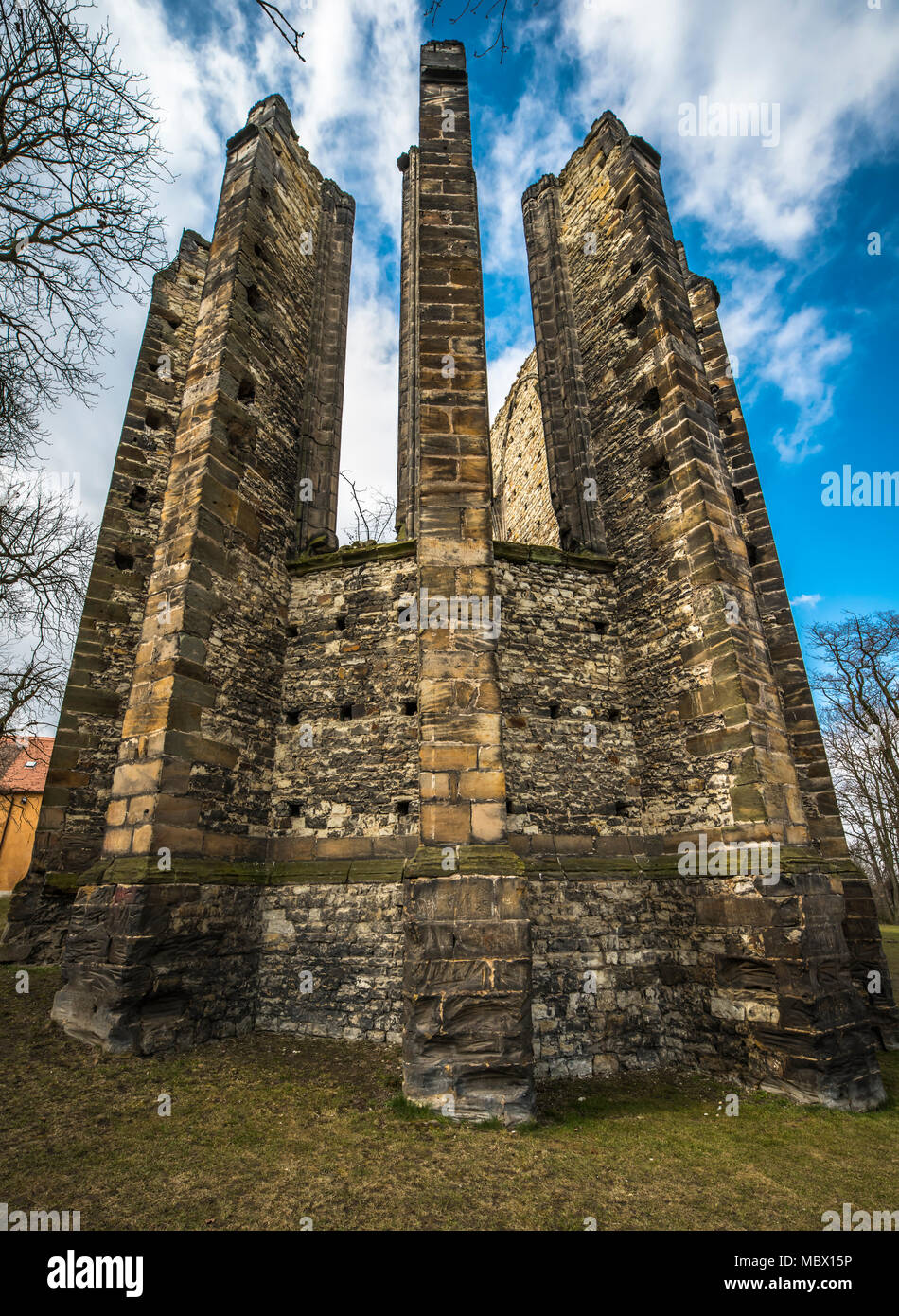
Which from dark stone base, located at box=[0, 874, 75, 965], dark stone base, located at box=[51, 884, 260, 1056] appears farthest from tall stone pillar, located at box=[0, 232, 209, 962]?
dark stone base, located at box=[51, 884, 260, 1056]

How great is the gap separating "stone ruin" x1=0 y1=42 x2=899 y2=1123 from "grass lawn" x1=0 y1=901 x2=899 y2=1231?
1.37 feet

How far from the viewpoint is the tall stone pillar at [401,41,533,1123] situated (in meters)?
4.59

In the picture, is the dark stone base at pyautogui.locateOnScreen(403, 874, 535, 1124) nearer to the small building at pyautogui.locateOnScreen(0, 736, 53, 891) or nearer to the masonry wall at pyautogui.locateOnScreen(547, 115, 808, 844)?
the masonry wall at pyautogui.locateOnScreen(547, 115, 808, 844)

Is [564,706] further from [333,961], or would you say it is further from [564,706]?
[333,961]

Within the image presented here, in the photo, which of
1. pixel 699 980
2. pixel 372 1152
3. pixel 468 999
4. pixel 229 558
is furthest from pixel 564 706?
pixel 372 1152

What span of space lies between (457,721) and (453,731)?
0.10 metres

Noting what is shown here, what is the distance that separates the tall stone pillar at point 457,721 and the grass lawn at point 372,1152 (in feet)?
1.71

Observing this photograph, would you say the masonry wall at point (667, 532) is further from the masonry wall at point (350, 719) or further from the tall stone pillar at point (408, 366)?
the masonry wall at point (350, 719)

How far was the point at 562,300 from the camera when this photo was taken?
11.0m

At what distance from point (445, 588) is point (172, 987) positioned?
4683 millimetres

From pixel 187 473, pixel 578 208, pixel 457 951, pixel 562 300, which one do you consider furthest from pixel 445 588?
pixel 578 208

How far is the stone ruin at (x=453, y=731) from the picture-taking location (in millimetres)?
5461

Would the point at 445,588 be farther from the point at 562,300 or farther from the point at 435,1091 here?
the point at 562,300

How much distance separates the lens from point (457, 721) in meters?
5.48
